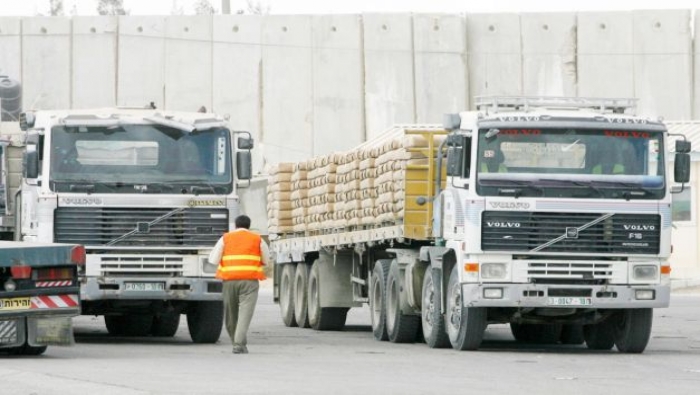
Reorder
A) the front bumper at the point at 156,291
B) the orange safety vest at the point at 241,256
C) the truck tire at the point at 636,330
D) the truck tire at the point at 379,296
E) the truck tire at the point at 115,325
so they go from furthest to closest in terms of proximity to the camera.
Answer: the truck tire at the point at 115,325, the truck tire at the point at 379,296, the front bumper at the point at 156,291, the truck tire at the point at 636,330, the orange safety vest at the point at 241,256

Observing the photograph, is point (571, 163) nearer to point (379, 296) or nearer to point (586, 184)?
point (586, 184)

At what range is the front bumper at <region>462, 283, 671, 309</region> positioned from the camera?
2033cm

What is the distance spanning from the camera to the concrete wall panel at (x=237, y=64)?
55562 millimetres

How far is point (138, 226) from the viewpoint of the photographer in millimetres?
22031

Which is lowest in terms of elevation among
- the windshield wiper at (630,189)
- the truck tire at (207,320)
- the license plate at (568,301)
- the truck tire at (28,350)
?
the truck tire at (28,350)

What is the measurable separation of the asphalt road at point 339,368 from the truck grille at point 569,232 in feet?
4.23

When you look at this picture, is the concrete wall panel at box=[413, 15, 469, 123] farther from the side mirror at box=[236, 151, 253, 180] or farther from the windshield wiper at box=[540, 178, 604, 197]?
the windshield wiper at box=[540, 178, 604, 197]

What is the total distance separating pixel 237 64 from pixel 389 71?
4875 millimetres

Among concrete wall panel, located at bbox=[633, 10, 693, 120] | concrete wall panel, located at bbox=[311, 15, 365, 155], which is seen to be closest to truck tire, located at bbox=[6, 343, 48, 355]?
concrete wall panel, located at bbox=[311, 15, 365, 155]

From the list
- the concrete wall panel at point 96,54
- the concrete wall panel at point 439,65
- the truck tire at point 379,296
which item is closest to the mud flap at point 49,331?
the truck tire at point 379,296

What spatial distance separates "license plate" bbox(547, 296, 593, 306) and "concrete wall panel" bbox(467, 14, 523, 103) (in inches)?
1387

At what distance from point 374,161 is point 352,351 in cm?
381

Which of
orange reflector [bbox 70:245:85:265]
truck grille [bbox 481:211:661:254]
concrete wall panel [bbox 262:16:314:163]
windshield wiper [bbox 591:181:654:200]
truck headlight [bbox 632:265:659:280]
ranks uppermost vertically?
concrete wall panel [bbox 262:16:314:163]

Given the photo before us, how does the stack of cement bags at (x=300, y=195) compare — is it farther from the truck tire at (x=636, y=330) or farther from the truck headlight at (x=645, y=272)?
the truck headlight at (x=645, y=272)
